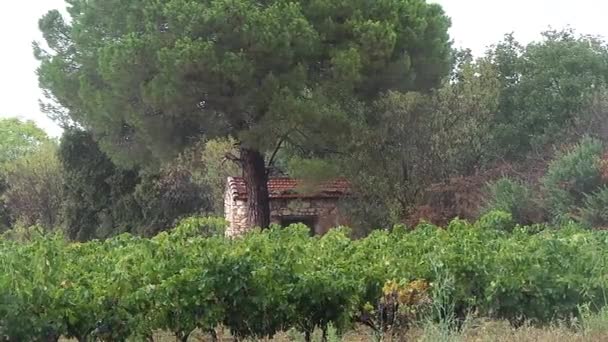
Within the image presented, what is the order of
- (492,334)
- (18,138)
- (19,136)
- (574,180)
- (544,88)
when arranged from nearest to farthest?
1. (492,334)
2. (574,180)
3. (544,88)
4. (18,138)
5. (19,136)

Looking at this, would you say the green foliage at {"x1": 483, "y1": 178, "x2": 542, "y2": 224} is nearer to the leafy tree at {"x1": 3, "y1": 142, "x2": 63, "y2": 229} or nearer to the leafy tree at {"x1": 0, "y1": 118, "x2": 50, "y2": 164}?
the leafy tree at {"x1": 3, "y1": 142, "x2": 63, "y2": 229}

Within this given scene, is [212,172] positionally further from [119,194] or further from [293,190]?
[293,190]

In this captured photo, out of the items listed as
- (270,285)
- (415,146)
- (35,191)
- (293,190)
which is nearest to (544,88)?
(415,146)

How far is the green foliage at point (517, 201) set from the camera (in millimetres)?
17000

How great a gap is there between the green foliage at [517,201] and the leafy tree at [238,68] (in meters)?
3.65

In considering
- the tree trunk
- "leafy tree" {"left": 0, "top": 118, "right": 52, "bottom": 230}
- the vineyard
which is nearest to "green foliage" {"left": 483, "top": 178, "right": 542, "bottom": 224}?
the tree trunk

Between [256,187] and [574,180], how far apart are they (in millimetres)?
7762

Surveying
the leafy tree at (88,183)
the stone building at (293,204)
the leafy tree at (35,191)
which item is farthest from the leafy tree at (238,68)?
the leafy tree at (35,191)

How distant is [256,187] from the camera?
20.0m

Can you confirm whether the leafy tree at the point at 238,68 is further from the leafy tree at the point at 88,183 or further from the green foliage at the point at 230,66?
the leafy tree at the point at 88,183

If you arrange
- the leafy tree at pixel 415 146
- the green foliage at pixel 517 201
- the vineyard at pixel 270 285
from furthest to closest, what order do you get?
the leafy tree at pixel 415 146 → the green foliage at pixel 517 201 → the vineyard at pixel 270 285

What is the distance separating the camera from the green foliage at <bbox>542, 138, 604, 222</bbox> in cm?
1603

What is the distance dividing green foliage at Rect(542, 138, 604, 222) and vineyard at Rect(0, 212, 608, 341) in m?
9.77

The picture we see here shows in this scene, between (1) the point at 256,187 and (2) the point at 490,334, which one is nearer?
(2) the point at 490,334
